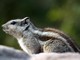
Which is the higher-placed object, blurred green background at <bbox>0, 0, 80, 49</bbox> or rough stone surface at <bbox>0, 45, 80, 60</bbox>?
blurred green background at <bbox>0, 0, 80, 49</bbox>

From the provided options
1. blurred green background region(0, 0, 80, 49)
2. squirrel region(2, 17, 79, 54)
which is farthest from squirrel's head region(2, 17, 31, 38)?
blurred green background region(0, 0, 80, 49)

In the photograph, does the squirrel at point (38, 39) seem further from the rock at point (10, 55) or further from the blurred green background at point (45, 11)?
the blurred green background at point (45, 11)

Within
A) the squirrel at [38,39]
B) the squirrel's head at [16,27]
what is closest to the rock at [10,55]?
the squirrel at [38,39]

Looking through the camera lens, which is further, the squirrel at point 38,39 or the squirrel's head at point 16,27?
the squirrel's head at point 16,27

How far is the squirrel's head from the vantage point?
262 inches

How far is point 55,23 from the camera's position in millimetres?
15930

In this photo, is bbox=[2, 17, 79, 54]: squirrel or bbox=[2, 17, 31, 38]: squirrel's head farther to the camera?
bbox=[2, 17, 31, 38]: squirrel's head

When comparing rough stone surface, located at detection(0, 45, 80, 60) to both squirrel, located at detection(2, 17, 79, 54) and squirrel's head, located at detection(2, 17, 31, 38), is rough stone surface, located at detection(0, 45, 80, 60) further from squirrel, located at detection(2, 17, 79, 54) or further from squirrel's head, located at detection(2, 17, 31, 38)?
squirrel's head, located at detection(2, 17, 31, 38)

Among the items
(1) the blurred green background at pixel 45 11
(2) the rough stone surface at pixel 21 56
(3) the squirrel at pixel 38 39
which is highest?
(1) the blurred green background at pixel 45 11

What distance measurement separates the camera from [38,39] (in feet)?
21.6

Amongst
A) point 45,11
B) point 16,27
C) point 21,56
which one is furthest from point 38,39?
point 45,11

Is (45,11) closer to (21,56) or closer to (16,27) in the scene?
(16,27)

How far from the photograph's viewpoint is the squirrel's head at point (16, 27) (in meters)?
6.64

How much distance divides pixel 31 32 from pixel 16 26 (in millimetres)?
236
